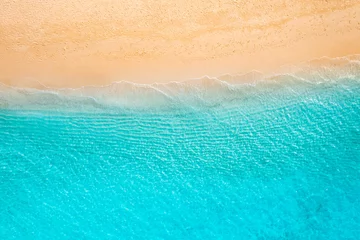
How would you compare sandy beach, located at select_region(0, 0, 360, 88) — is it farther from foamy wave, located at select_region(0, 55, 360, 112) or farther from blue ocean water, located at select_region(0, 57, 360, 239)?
blue ocean water, located at select_region(0, 57, 360, 239)

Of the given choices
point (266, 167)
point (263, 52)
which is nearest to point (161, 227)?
point (266, 167)

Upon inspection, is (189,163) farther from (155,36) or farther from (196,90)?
(155,36)

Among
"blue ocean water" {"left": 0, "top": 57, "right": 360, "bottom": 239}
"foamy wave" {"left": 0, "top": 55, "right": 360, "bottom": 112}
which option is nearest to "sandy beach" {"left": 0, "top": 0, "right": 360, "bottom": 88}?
"foamy wave" {"left": 0, "top": 55, "right": 360, "bottom": 112}

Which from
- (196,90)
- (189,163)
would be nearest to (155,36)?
(196,90)

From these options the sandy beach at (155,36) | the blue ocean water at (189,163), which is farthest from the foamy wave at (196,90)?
the sandy beach at (155,36)

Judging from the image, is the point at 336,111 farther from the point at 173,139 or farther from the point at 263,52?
the point at 173,139

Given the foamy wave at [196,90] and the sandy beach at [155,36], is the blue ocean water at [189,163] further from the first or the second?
the sandy beach at [155,36]
